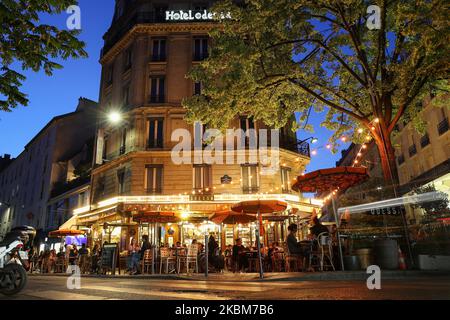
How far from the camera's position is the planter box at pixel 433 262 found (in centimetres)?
825

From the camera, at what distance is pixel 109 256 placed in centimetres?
1442

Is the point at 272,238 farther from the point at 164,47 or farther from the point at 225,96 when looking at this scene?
the point at 164,47

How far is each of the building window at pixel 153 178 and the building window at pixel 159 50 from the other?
7.51 m

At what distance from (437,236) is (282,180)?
12985mm

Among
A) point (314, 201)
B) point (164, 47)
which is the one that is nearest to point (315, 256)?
point (314, 201)

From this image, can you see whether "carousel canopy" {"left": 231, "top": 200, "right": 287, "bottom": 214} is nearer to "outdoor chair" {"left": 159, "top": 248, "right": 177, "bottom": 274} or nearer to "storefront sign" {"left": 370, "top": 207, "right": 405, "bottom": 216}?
"storefront sign" {"left": 370, "top": 207, "right": 405, "bottom": 216}

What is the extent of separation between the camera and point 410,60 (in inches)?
408

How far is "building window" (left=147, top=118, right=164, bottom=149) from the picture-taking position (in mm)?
21531

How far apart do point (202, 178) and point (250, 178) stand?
282cm

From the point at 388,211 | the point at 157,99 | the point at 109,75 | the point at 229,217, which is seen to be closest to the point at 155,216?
the point at 229,217

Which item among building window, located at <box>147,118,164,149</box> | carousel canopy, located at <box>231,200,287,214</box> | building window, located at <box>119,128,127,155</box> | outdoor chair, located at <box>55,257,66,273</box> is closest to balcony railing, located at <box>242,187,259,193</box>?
building window, located at <box>147,118,164,149</box>

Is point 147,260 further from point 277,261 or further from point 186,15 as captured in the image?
point 186,15

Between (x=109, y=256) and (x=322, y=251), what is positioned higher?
(x=109, y=256)

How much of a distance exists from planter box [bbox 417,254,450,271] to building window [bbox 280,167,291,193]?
1255 centimetres
